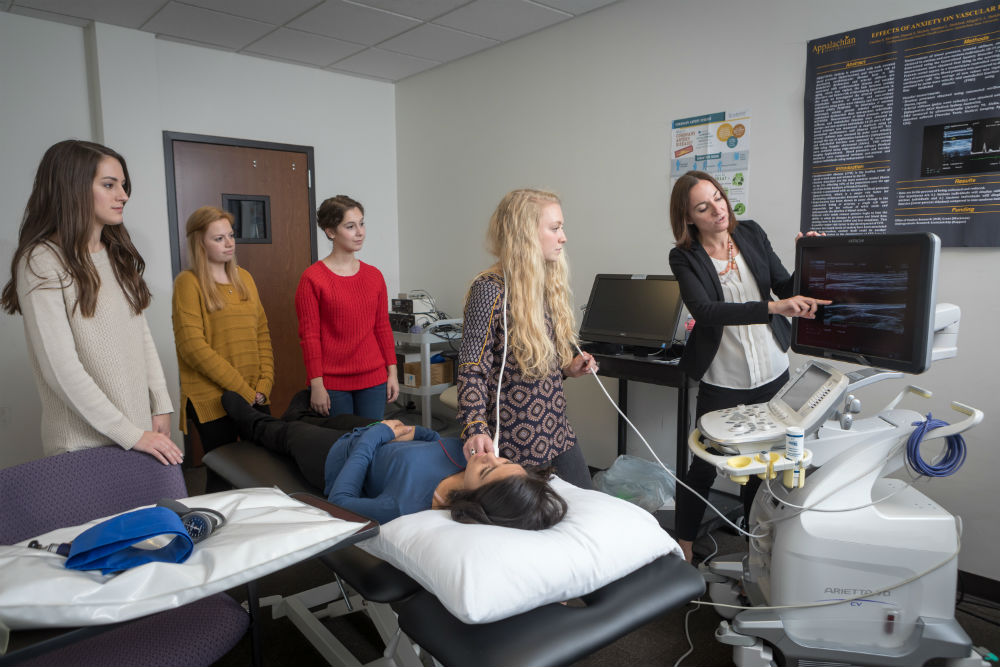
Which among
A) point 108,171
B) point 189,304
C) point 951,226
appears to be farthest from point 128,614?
point 951,226

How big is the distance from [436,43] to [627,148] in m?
1.41

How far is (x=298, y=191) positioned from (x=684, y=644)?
3.57 m

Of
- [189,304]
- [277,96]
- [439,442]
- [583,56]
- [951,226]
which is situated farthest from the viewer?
[277,96]

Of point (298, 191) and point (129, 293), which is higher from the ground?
point (298, 191)

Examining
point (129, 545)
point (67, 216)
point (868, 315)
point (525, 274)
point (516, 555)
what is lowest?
point (516, 555)

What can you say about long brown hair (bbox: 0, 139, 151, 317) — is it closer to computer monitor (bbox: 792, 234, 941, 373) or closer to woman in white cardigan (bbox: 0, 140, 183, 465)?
woman in white cardigan (bbox: 0, 140, 183, 465)

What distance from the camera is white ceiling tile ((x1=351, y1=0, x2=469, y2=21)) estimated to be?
10.3 ft

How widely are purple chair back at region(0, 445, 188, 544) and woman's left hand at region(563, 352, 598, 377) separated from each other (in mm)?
1051

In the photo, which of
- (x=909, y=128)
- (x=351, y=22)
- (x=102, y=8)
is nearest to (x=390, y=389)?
(x=351, y=22)

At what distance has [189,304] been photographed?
254cm

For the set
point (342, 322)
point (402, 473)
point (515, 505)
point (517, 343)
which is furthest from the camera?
point (342, 322)

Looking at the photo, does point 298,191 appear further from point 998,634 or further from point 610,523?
Result: point 998,634

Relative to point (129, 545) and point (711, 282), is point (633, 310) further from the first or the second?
point (129, 545)

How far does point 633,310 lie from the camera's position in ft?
9.89
